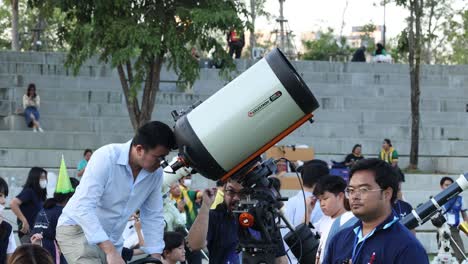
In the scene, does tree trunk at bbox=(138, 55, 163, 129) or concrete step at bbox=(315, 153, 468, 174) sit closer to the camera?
tree trunk at bbox=(138, 55, 163, 129)

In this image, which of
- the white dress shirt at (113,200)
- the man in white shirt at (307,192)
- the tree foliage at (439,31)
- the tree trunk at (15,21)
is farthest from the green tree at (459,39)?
the white dress shirt at (113,200)

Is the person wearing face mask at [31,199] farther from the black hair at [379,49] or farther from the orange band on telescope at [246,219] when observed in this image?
the black hair at [379,49]

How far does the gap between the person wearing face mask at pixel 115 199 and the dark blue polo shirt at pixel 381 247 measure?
170 centimetres

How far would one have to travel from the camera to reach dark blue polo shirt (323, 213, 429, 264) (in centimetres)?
530

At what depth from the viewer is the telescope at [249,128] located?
6.36 metres

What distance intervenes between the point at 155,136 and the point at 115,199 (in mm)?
635

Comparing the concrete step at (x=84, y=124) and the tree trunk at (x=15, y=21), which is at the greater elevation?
the tree trunk at (x=15, y=21)

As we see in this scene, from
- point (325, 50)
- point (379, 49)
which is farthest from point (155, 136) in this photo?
point (325, 50)

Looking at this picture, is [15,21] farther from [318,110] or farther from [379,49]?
[379,49]

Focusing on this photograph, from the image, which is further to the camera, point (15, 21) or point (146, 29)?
point (15, 21)

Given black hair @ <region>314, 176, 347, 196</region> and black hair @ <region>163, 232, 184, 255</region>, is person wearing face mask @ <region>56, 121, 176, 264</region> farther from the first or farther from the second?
black hair @ <region>163, 232, 184, 255</region>

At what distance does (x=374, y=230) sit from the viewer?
5.46 metres

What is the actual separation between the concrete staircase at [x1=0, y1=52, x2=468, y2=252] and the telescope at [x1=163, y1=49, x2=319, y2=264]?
1729 cm

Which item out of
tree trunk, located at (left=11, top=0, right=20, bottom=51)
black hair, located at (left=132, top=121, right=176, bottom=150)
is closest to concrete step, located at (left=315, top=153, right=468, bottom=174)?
tree trunk, located at (left=11, top=0, right=20, bottom=51)
